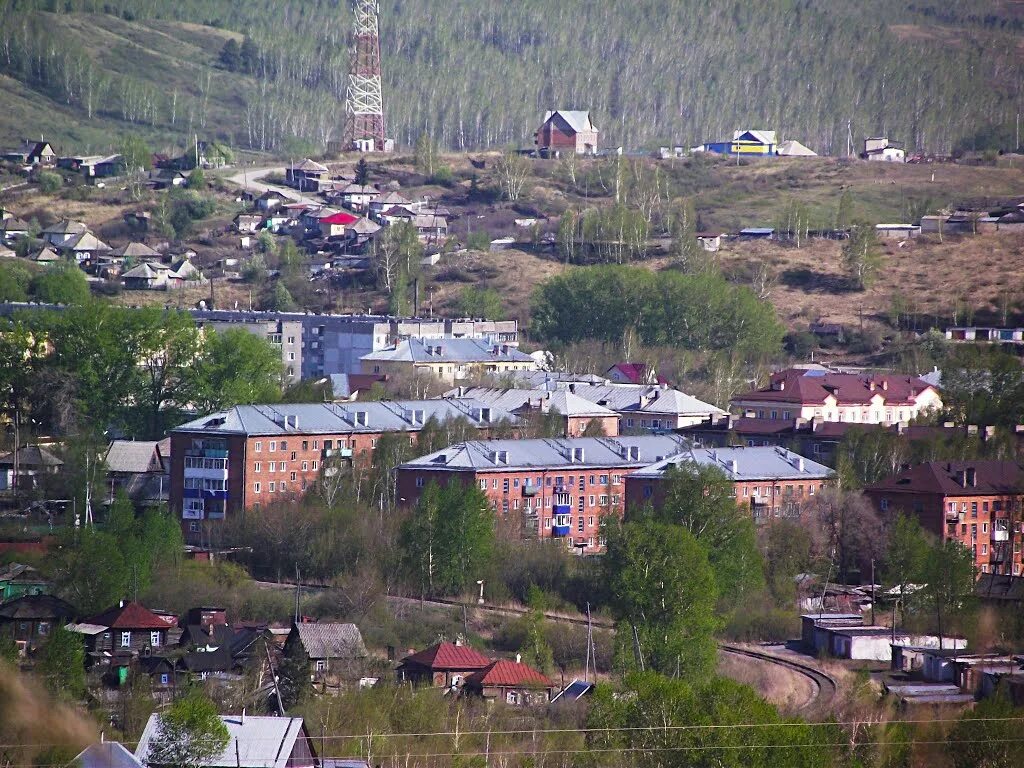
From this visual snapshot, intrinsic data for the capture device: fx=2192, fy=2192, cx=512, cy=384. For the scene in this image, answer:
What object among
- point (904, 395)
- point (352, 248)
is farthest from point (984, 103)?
point (904, 395)

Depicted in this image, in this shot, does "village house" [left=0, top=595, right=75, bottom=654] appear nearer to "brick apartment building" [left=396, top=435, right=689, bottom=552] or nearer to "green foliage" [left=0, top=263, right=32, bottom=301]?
"brick apartment building" [left=396, top=435, right=689, bottom=552]

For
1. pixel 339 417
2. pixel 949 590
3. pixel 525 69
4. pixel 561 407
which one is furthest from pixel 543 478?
pixel 525 69

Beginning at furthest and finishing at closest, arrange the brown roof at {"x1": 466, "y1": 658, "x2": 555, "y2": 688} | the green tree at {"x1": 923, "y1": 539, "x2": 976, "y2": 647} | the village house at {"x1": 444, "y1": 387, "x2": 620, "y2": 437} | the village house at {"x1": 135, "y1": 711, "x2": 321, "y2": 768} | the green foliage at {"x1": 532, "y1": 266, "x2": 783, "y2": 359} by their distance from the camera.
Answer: the green foliage at {"x1": 532, "y1": 266, "x2": 783, "y2": 359} < the village house at {"x1": 444, "y1": 387, "x2": 620, "y2": 437} < the green tree at {"x1": 923, "y1": 539, "x2": 976, "y2": 647} < the brown roof at {"x1": 466, "y1": 658, "x2": 555, "y2": 688} < the village house at {"x1": 135, "y1": 711, "x2": 321, "y2": 768}

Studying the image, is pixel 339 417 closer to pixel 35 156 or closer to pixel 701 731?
pixel 701 731

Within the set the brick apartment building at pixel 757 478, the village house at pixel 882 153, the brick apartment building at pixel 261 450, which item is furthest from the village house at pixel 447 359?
the village house at pixel 882 153

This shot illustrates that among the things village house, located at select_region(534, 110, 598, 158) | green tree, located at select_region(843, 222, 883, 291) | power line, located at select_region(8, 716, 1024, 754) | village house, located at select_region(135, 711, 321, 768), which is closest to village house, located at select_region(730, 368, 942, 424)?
green tree, located at select_region(843, 222, 883, 291)

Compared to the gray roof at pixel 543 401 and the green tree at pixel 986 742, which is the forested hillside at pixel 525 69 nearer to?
the gray roof at pixel 543 401
